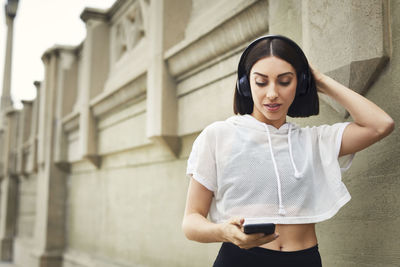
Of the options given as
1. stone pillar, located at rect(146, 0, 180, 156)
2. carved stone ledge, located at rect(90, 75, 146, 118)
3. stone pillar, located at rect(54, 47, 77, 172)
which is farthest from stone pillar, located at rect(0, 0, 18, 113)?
stone pillar, located at rect(146, 0, 180, 156)

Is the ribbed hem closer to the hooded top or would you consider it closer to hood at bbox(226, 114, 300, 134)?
the hooded top

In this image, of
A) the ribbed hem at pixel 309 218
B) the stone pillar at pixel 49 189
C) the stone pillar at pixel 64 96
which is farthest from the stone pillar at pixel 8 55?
the ribbed hem at pixel 309 218

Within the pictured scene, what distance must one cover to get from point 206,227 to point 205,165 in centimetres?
22

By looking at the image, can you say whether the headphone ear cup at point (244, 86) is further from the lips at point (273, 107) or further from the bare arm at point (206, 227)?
the bare arm at point (206, 227)

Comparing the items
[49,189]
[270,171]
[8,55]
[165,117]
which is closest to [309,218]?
[270,171]

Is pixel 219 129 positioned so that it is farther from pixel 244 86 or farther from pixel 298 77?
pixel 298 77

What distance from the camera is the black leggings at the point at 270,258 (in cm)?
150

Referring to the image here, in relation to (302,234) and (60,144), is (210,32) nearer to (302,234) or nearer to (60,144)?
(302,234)

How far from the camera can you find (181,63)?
12.0 feet

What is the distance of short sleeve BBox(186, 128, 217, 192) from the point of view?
62.6 inches

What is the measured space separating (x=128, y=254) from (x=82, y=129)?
1979 millimetres

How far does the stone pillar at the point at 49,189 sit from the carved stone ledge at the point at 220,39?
4.42 m

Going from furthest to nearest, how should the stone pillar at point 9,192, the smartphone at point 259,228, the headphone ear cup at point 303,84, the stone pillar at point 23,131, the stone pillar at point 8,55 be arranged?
the stone pillar at point 8,55 → the stone pillar at point 9,192 → the stone pillar at point 23,131 → the headphone ear cup at point 303,84 → the smartphone at point 259,228

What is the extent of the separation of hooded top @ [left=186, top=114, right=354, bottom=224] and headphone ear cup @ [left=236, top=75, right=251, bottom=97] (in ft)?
0.30
